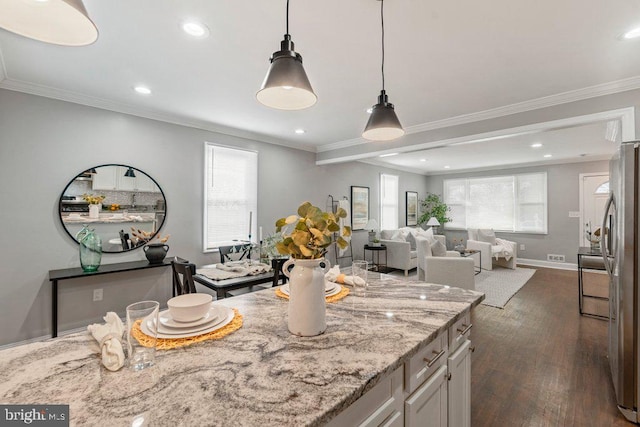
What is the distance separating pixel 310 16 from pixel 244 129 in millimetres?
2650

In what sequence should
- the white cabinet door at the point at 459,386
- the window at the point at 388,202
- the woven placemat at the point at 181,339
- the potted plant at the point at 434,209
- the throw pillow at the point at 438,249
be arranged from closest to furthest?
the woven placemat at the point at 181,339
the white cabinet door at the point at 459,386
the throw pillow at the point at 438,249
the window at the point at 388,202
the potted plant at the point at 434,209

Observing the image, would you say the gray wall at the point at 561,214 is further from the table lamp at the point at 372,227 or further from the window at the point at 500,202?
the table lamp at the point at 372,227

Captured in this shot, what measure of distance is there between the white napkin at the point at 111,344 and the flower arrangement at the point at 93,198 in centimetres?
274

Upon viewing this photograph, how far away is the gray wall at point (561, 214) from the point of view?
21.4 ft

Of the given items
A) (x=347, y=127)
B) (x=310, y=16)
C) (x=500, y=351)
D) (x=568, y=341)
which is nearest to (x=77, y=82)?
(x=310, y=16)

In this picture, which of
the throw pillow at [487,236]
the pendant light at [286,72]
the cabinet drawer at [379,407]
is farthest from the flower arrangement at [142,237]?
the throw pillow at [487,236]

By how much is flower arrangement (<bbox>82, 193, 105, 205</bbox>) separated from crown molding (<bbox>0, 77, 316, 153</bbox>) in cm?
99

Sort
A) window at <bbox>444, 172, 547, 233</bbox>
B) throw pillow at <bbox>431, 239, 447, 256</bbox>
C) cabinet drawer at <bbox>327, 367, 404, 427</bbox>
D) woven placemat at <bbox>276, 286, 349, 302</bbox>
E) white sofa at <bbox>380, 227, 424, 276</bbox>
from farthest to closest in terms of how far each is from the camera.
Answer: window at <bbox>444, 172, 547, 233</bbox> → white sofa at <bbox>380, 227, 424, 276</bbox> → throw pillow at <bbox>431, 239, 447, 256</bbox> → woven placemat at <bbox>276, 286, 349, 302</bbox> → cabinet drawer at <bbox>327, 367, 404, 427</bbox>

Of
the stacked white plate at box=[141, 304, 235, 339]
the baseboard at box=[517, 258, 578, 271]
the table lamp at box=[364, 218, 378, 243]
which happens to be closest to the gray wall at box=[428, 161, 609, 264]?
the baseboard at box=[517, 258, 578, 271]

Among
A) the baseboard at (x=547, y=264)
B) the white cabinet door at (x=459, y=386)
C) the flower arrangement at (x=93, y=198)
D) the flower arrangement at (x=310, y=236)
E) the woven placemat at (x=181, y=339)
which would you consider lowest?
the baseboard at (x=547, y=264)

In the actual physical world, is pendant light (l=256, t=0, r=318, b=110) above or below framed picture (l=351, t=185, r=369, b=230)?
above

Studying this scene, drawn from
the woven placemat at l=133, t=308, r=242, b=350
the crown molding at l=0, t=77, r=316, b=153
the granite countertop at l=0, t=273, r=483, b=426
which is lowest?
the granite countertop at l=0, t=273, r=483, b=426

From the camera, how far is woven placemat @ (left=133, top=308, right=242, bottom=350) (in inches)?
37.9

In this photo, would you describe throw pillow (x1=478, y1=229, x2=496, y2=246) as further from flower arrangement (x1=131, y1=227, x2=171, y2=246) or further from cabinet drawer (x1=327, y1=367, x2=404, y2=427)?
cabinet drawer (x1=327, y1=367, x2=404, y2=427)
